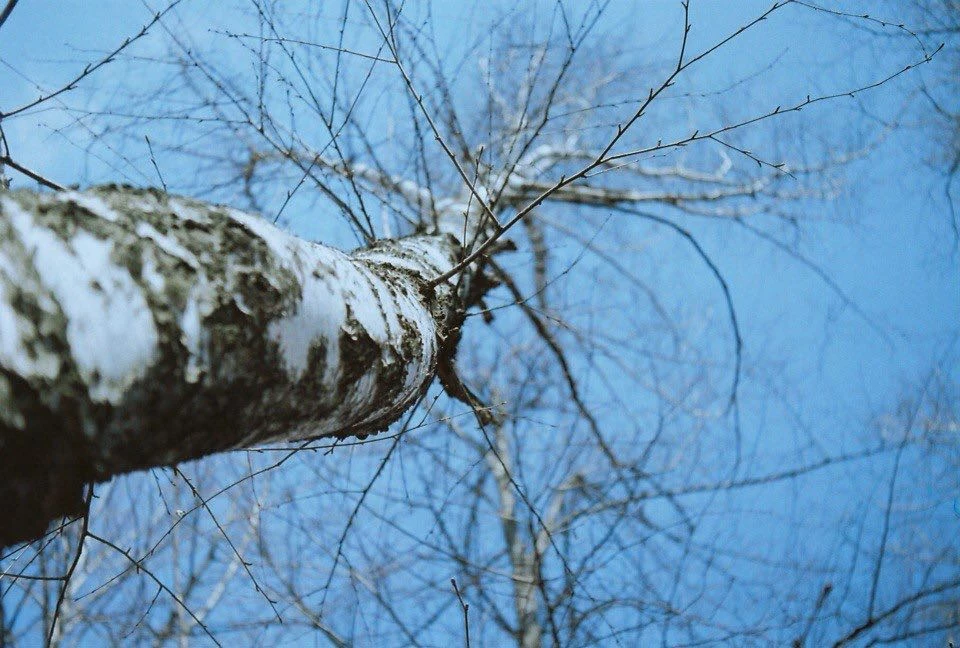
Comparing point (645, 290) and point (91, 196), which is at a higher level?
point (645, 290)

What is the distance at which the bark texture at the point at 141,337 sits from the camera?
1.90 feet

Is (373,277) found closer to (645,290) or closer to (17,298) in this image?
(17,298)

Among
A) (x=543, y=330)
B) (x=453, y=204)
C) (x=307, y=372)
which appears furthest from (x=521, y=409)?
(x=307, y=372)

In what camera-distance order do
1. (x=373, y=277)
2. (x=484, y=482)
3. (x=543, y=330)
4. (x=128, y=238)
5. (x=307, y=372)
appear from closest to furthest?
(x=128, y=238), (x=307, y=372), (x=373, y=277), (x=543, y=330), (x=484, y=482)

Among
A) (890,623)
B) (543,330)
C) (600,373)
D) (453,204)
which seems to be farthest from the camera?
(600,373)

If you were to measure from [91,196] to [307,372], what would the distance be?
Answer: 342 millimetres

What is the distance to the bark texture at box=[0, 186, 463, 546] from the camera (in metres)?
0.58

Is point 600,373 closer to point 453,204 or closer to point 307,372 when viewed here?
point 453,204

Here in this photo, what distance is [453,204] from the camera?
117 inches

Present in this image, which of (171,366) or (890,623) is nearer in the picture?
(171,366)

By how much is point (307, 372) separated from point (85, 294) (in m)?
0.32

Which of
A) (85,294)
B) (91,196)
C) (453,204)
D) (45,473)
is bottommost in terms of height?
(45,473)

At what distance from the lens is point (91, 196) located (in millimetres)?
720

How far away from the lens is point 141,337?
0.63 meters
